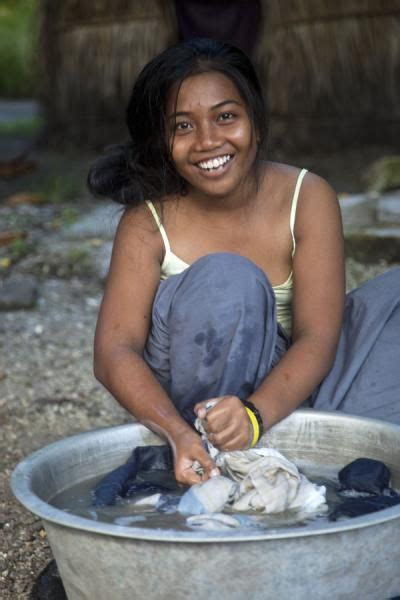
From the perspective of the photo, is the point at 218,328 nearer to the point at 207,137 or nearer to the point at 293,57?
the point at 207,137

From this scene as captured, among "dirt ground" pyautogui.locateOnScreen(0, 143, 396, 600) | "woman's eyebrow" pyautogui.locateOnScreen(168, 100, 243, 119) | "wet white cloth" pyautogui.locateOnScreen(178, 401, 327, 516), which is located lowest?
"dirt ground" pyautogui.locateOnScreen(0, 143, 396, 600)

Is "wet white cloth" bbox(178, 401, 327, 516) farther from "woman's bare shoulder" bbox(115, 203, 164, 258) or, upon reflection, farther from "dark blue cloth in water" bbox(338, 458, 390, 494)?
"woman's bare shoulder" bbox(115, 203, 164, 258)

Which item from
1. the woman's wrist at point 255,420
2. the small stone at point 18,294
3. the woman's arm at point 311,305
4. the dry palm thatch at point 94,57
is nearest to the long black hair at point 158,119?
the woman's arm at point 311,305

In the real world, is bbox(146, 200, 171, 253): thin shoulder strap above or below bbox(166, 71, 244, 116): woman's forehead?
below

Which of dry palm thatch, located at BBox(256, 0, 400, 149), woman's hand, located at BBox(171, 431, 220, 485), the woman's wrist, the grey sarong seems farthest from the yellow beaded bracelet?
dry palm thatch, located at BBox(256, 0, 400, 149)

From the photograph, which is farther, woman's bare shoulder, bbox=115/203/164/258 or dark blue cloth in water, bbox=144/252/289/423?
woman's bare shoulder, bbox=115/203/164/258

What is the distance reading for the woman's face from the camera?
2238mm

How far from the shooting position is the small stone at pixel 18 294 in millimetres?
4141

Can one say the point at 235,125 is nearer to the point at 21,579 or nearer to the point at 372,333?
the point at 372,333

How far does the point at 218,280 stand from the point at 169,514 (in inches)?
20.0

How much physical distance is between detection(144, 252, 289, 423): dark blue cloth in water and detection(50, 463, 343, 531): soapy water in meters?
0.22

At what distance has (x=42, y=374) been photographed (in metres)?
3.50

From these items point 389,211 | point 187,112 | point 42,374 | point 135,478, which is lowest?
point 42,374

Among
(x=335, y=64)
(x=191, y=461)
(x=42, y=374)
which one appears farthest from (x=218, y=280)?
(x=335, y=64)
